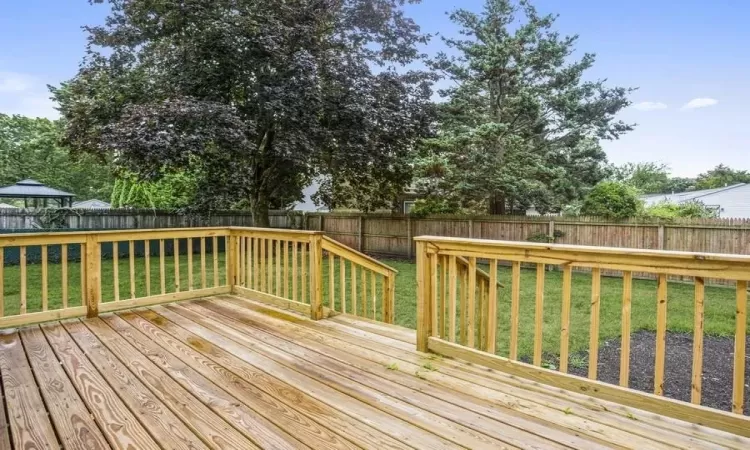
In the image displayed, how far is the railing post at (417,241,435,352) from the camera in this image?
298 centimetres

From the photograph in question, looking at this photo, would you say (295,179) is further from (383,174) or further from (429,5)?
(429,5)

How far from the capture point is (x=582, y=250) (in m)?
2.21

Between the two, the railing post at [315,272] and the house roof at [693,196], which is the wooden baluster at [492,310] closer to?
the railing post at [315,272]

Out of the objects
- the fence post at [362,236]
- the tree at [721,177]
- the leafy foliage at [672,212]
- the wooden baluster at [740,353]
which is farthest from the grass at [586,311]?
the tree at [721,177]

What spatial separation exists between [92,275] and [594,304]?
13.9ft

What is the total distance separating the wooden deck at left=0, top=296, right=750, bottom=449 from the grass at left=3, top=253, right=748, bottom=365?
225cm

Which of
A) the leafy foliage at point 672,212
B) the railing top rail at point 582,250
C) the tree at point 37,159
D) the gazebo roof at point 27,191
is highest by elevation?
the tree at point 37,159

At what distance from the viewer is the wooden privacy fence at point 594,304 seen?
1.84 meters

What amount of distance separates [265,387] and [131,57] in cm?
1071

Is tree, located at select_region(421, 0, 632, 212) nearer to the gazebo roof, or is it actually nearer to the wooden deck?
the wooden deck

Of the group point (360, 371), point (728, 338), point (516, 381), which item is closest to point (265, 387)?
point (360, 371)

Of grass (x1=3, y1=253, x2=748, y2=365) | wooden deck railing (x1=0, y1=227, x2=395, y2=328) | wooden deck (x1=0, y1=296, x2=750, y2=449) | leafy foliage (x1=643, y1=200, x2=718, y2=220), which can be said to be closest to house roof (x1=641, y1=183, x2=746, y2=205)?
leafy foliage (x1=643, y1=200, x2=718, y2=220)

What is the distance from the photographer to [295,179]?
1242 cm

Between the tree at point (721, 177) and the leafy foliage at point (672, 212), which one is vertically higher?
the tree at point (721, 177)
